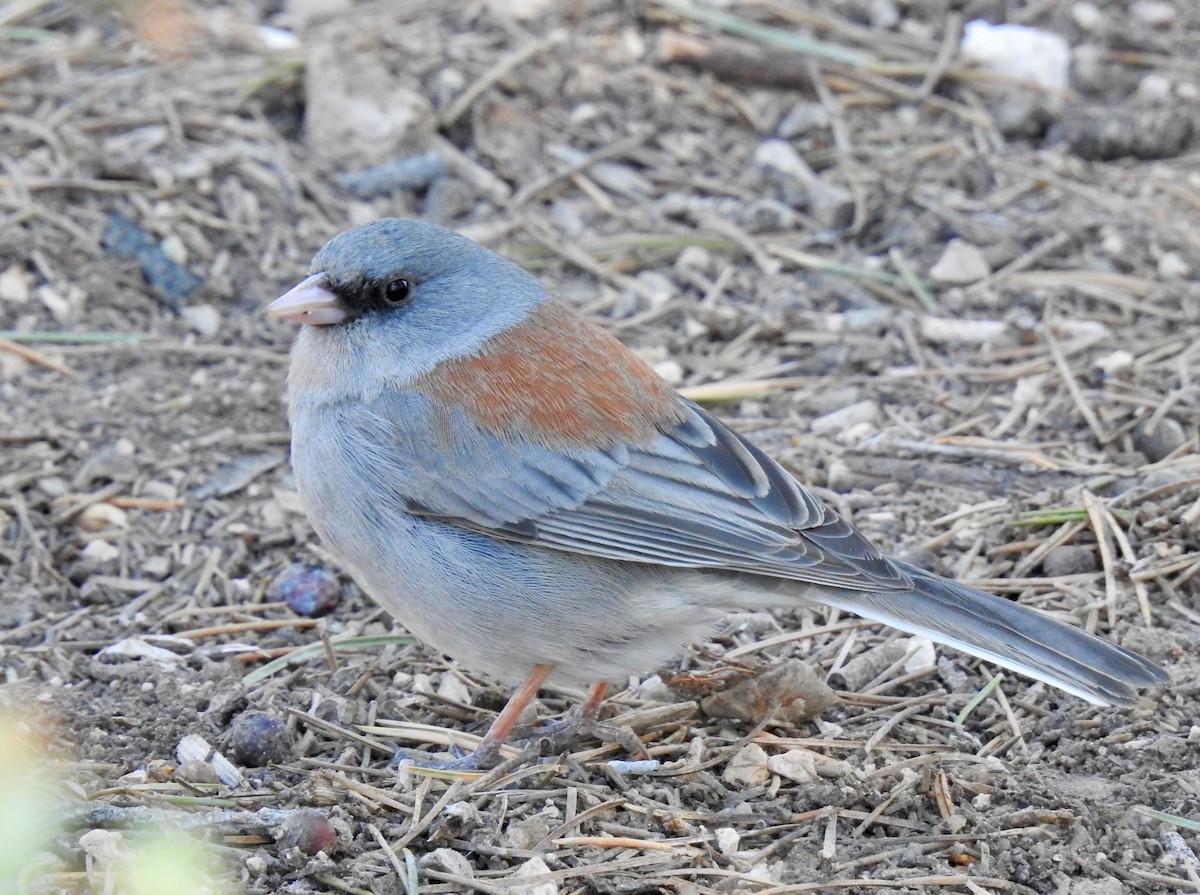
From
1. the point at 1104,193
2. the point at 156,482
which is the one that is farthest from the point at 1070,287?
the point at 156,482

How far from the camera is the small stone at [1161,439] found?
4621 mm

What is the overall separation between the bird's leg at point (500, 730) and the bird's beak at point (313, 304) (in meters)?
1.06

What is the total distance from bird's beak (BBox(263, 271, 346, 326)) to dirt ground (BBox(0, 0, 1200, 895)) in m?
0.90

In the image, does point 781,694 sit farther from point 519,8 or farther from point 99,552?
point 519,8

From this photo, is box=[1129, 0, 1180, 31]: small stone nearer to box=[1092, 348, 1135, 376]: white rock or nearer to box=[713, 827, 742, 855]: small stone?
box=[1092, 348, 1135, 376]: white rock

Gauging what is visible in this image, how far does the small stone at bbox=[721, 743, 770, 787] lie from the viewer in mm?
3518

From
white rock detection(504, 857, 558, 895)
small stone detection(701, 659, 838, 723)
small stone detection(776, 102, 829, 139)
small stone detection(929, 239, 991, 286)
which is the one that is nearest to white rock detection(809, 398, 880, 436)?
small stone detection(929, 239, 991, 286)

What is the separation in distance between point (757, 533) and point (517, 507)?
1.93ft

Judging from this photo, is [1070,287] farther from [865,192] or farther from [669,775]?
[669,775]

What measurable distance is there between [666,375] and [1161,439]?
1662 millimetres

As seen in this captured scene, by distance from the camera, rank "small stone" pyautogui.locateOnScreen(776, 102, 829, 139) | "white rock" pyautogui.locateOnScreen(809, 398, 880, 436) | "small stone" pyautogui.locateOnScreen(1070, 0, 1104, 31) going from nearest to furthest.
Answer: "white rock" pyautogui.locateOnScreen(809, 398, 880, 436) → "small stone" pyautogui.locateOnScreen(776, 102, 829, 139) → "small stone" pyautogui.locateOnScreen(1070, 0, 1104, 31)

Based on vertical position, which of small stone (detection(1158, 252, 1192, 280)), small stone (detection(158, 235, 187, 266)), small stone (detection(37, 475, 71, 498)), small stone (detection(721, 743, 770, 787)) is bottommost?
small stone (detection(721, 743, 770, 787))

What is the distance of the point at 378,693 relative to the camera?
3.93 m

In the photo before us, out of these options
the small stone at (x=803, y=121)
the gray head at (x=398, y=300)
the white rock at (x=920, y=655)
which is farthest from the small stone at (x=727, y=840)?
the small stone at (x=803, y=121)
